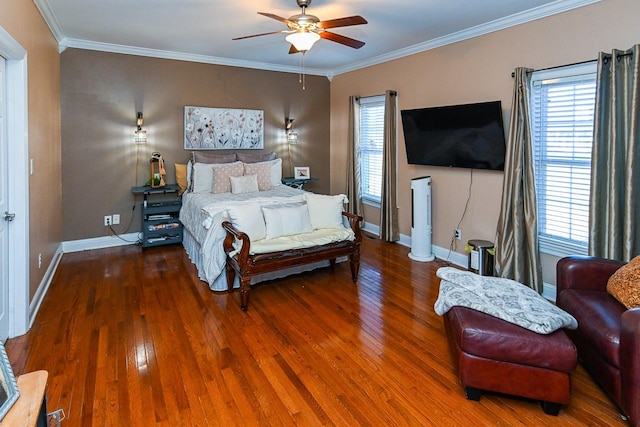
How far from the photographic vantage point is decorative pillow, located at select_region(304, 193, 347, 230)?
402 centimetres

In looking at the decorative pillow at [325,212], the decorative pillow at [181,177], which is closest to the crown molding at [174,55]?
the decorative pillow at [181,177]

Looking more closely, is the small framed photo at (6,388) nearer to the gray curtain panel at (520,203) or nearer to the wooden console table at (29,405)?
the wooden console table at (29,405)

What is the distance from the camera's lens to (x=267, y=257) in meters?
3.45

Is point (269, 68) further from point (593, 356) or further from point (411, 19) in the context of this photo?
point (593, 356)

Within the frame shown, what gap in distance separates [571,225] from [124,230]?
5357 millimetres

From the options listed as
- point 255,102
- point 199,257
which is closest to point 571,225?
point 199,257

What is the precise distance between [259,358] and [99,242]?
12.1ft

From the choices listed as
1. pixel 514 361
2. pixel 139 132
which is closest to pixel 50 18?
pixel 139 132

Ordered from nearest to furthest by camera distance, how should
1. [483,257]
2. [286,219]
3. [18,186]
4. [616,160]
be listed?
[18,186] → [616,160] → [286,219] → [483,257]

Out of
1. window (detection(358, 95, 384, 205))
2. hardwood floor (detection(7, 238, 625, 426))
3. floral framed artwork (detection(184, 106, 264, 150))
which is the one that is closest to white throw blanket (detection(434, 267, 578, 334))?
hardwood floor (detection(7, 238, 625, 426))

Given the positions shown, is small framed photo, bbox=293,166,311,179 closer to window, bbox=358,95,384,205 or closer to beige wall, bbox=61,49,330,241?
window, bbox=358,95,384,205

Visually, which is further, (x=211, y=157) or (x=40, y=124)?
(x=211, y=157)

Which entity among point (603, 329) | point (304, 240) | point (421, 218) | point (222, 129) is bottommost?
point (603, 329)

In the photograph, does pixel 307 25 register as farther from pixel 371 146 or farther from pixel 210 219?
pixel 371 146
